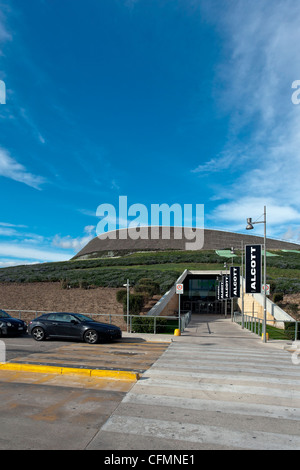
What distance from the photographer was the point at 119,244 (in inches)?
3787

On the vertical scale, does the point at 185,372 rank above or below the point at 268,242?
below

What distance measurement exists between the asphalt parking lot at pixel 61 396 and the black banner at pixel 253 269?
9.03 metres

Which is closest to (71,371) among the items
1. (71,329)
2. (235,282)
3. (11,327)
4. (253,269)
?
(71,329)

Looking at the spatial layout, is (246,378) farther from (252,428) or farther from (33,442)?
(33,442)

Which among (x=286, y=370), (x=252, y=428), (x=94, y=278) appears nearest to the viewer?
(x=252, y=428)

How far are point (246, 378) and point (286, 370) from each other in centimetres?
200

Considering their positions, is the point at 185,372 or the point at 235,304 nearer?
the point at 185,372

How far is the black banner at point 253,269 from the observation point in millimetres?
19766

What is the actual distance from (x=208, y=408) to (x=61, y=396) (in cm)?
303

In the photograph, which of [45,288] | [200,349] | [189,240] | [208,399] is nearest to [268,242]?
[189,240]

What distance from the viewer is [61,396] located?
7.20m

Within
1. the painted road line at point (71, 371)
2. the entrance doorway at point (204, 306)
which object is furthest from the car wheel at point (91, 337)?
the entrance doorway at point (204, 306)

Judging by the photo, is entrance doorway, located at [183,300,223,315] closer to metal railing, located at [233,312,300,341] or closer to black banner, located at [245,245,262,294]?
metal railing, located at [233,312,300,341]
